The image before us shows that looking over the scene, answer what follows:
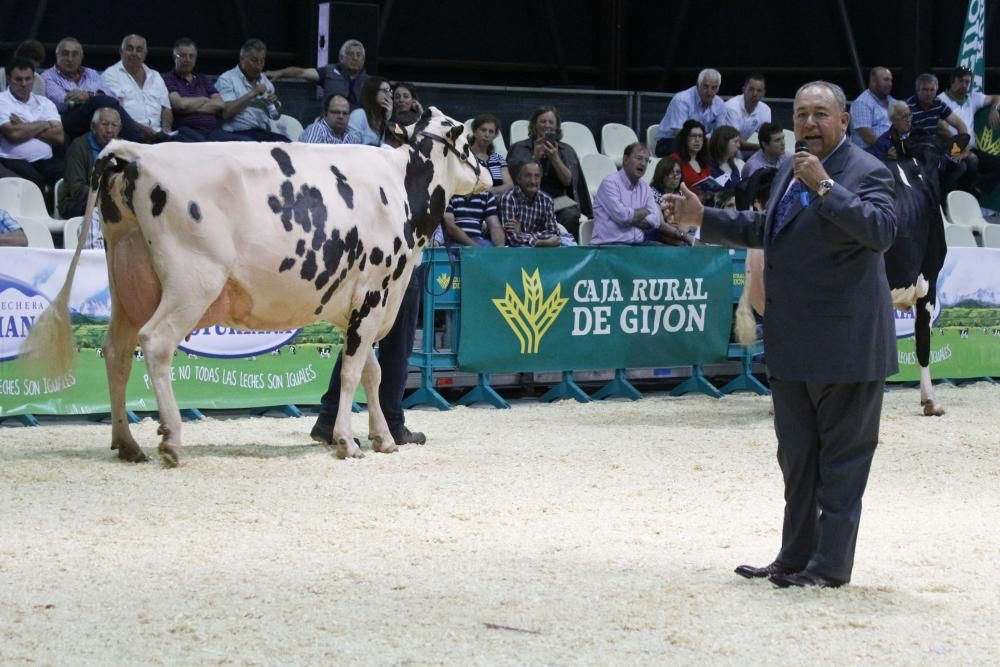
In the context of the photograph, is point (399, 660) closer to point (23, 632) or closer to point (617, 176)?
point (23, 632)

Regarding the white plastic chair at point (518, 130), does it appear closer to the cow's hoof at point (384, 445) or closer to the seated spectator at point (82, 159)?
the seated spectator at point (82, 159)

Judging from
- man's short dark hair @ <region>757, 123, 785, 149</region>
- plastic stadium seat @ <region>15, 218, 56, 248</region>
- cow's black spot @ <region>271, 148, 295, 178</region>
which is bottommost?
plastic stadium seat @ <region>15, 218, 56, 248</region>

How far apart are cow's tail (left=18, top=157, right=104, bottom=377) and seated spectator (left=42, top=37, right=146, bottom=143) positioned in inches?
168

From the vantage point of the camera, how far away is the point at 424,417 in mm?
12234

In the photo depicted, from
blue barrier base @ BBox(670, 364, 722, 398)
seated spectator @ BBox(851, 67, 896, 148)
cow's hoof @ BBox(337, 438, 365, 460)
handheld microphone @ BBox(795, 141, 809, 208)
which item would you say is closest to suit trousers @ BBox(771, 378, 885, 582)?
handheld microphone @ BBox(795, 141, 809, 208)

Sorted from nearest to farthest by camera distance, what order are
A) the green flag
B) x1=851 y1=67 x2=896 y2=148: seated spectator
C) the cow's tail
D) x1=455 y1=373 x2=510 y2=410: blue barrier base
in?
the cow's tail, x1=455 y1=373 x2=510 y2=410: blue barrier base, x1=851 y1=67 x2=896 y2=148: seated spectator, the green flag

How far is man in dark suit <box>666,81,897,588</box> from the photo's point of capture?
6.17m

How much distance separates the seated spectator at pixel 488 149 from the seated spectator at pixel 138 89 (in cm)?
297

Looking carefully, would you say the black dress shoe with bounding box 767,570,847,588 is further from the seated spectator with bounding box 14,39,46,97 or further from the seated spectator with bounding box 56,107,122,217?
the seated spectator with bounding box 14,39,46,97

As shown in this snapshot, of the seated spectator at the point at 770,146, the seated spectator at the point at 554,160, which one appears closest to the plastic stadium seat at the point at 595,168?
the seated spectator at the point at 554,160

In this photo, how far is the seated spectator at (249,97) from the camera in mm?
15250

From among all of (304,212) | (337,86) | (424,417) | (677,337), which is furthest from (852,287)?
(337,86)

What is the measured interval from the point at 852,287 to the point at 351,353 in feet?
15.2

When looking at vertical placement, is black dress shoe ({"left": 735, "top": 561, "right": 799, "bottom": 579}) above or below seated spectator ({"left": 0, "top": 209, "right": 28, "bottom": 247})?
below
